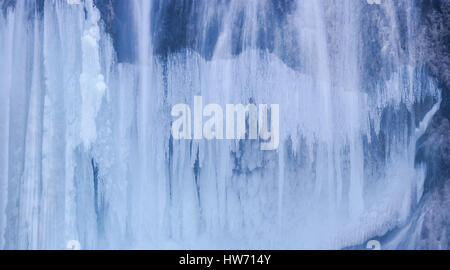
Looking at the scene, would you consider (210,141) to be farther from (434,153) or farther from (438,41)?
(438,41)

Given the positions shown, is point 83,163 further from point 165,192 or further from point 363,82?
point 363,82

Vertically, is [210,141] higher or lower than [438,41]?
lower

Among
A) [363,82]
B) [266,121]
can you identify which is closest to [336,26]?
[363,82]

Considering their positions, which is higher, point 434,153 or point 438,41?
point 438,41

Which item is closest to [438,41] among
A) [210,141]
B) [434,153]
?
[434,153]

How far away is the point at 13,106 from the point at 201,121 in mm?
865

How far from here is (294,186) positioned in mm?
2361

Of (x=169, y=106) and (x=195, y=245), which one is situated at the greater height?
(x=169, y=106)

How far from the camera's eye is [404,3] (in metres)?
2.42

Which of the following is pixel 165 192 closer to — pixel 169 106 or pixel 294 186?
pixel 169 106
